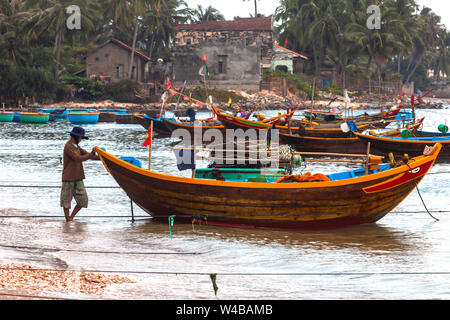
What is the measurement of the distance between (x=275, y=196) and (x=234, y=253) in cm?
128

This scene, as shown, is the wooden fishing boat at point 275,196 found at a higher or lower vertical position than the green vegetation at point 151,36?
lower

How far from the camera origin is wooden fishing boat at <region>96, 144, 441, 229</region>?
967cm

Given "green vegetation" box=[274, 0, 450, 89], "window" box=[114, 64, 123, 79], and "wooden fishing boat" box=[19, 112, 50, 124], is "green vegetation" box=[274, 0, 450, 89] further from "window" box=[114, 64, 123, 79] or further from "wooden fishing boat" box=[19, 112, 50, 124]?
"wooden fishing boat" box=[19, 112, 50, 124]

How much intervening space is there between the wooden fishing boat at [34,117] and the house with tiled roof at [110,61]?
13.2m

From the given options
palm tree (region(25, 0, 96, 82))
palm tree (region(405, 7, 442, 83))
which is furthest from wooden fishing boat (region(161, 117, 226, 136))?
palm tree (region(405, 7, 442, 83))

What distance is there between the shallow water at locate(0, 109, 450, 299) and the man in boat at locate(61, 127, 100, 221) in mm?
566

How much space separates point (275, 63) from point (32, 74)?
23.8 m

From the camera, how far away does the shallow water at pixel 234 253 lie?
7.02m

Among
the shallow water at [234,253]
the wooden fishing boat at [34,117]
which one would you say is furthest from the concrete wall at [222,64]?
the shallow water at [234,253]

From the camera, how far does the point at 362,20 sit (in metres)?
62.4

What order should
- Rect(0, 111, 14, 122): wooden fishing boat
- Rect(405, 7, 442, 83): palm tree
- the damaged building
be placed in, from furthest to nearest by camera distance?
Rect(405, 7, 442, 83): palm tree → the damaged building → Rect(0, 111, 14, 122): wooden fishing boat

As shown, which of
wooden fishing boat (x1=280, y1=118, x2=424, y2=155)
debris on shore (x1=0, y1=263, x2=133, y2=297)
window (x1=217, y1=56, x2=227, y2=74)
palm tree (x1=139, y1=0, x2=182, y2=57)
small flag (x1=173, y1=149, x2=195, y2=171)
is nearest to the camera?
debris on shore (x1=0, y1=263, x2=133, y2=297)

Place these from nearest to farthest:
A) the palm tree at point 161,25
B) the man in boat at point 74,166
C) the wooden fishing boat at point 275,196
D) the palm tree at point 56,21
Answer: the man in boat at point 74,166 → the wooden fishing boat at point 275,196 → the palm tree at point 56,21 → the palm tree at point 161,25

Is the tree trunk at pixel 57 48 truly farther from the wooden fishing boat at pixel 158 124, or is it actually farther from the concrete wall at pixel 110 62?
the wooden fishing boat at pixel 158 124
